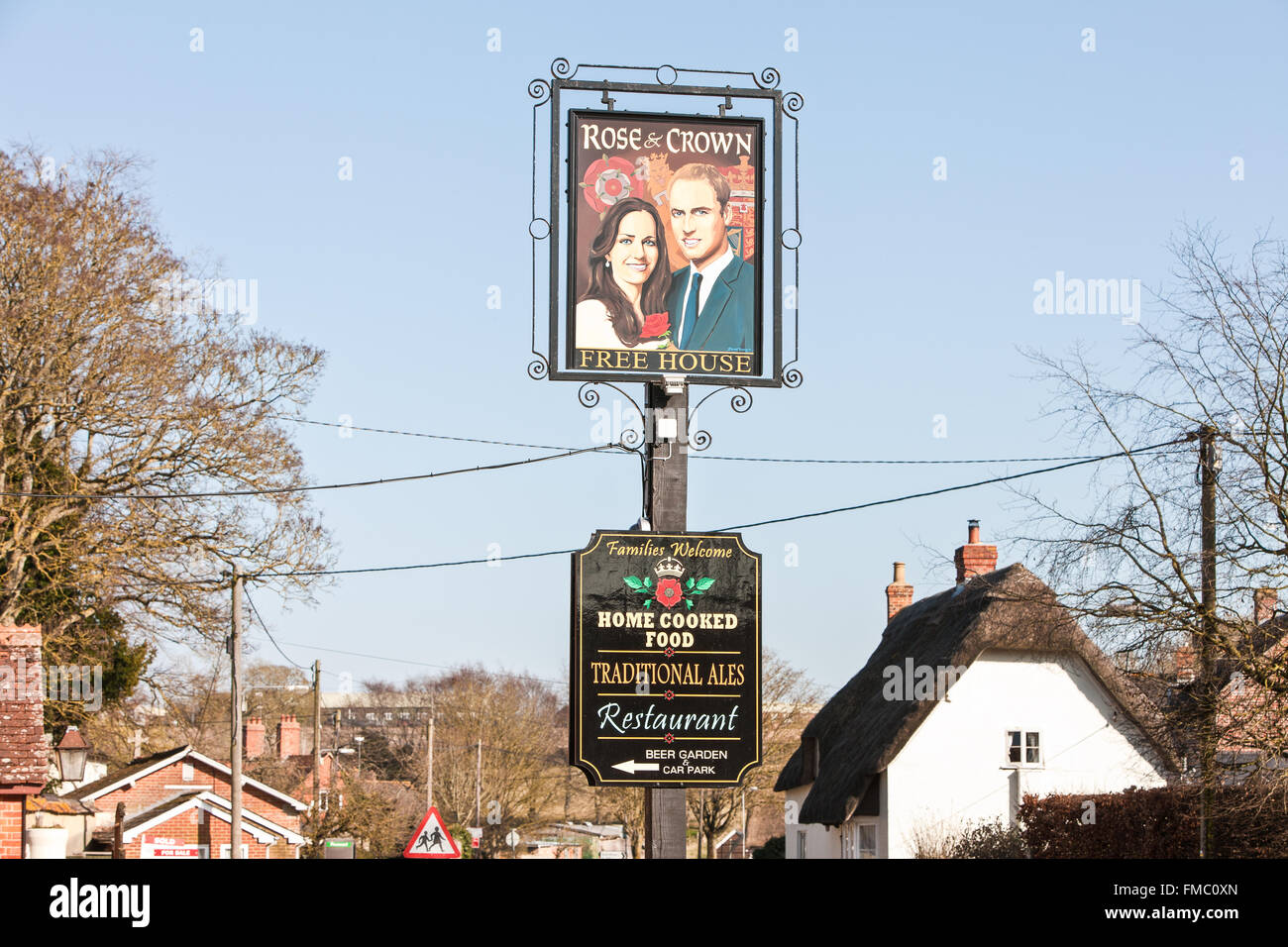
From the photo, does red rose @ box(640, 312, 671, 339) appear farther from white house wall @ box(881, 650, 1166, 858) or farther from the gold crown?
white house wall @ box(881, 650, 1166, 858)

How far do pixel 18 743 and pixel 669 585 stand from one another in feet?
46.1

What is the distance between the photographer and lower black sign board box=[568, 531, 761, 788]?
10625 mm

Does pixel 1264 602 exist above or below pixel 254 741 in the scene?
above

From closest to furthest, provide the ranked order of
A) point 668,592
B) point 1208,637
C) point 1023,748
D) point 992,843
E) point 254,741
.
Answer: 1. point 668,592
2. point 1208,637
3. point 992,843
4. point 1023,748
5. point 254,741

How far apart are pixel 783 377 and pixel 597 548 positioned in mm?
2332

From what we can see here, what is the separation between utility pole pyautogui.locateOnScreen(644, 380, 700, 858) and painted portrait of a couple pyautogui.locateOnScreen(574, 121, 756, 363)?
Answer: 0.49m

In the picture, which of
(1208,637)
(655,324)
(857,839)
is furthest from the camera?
(857,839)

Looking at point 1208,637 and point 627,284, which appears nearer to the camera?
point 627,284

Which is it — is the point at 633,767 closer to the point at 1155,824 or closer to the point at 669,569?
the point at 669,569

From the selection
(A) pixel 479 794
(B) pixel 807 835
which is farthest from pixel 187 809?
(A) pixel 479 794

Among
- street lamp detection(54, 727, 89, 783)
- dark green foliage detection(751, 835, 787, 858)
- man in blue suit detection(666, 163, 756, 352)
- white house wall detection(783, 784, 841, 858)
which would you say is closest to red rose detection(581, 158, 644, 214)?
man in blue suit detection(666, 163, 756, 352)

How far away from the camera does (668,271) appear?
463 inches
